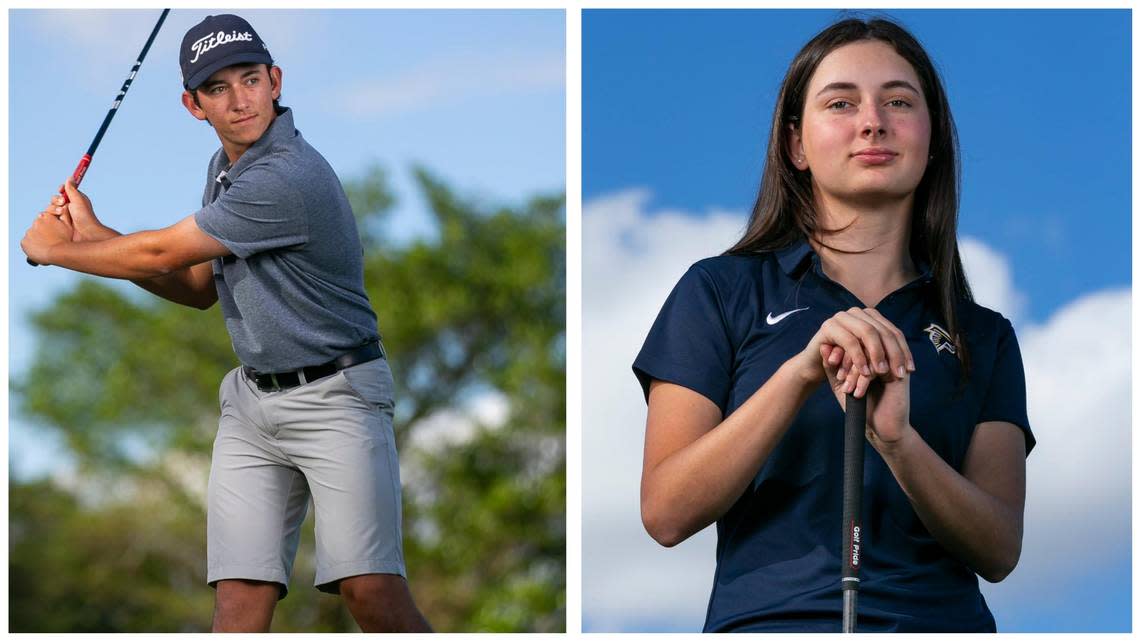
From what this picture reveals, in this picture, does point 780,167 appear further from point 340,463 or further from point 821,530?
point 340,463

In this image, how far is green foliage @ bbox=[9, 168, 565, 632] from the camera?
13398mm

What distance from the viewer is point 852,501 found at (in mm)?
2186

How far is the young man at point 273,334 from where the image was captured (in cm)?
316

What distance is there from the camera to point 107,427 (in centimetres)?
1598

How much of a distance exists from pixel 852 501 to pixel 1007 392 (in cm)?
46

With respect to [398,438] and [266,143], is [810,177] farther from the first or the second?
[398,438]

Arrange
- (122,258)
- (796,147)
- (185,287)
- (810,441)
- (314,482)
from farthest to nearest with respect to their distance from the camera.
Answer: (185,287), (314,482), (122,258), (796,147), (810,441)

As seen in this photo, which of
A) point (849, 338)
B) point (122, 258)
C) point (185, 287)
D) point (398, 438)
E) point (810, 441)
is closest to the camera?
point (849, 338)

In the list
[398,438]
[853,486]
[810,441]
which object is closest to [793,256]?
[810,441]

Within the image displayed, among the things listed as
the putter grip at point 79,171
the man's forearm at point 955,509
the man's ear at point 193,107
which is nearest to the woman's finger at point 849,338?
the man's forearm at point 955,509

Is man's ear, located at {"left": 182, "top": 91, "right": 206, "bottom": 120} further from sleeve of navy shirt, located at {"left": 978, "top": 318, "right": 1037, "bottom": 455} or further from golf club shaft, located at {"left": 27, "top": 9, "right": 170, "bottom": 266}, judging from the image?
sleeve of navy shirt, located at {"left": 978, "top": 318, "right": 1037, "bottom": 455}

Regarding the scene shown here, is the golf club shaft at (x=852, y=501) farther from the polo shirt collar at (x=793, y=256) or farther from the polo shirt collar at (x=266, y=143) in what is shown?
the polo shirt collar at (x=266, y=143)

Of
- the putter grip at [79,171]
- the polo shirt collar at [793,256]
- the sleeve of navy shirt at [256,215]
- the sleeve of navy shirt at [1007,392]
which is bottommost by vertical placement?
the sleeve of navy shirt at [1007,392]

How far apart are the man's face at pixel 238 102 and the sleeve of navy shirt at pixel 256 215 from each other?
0.11 metres
